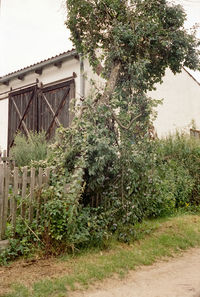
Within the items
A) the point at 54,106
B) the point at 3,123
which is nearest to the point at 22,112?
the point at 3,123

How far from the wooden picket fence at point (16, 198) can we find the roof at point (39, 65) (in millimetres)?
5810

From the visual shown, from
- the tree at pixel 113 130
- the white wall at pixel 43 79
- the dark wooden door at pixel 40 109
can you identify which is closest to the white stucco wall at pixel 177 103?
the white wall at pixel 43 79

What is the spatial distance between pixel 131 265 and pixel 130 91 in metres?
3.23

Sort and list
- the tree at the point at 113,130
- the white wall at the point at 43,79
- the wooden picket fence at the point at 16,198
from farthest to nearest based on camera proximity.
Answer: the white wall at the point at 43,79, the tree at the point at 113,130, the wooden picket fence at the point at 16,198

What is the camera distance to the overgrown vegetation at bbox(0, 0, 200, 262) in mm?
4359

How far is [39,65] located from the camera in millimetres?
Result: 10438

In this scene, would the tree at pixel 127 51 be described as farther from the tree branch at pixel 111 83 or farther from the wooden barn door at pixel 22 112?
the wooden barn door at pixel 22 112

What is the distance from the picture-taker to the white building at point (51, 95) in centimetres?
972

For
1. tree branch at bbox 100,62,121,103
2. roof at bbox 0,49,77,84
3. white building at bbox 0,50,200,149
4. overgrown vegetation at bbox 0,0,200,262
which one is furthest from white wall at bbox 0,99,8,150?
tree branch at bbox 100,62,121,103

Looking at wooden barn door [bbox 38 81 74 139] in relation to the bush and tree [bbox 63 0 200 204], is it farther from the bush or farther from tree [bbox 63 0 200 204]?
tree [bbox 63 0 200 204]

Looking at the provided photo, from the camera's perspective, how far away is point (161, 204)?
713 cm

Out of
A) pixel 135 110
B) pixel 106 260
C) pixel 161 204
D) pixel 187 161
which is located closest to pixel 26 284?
pixel 106 260

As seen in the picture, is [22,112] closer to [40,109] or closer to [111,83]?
[40,109]

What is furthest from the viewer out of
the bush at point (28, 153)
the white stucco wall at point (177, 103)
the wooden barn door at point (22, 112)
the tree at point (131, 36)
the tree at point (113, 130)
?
the white stucco wall at point (177, 103)
